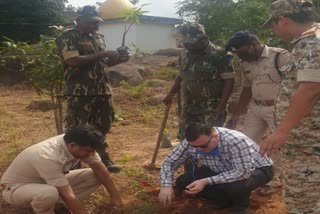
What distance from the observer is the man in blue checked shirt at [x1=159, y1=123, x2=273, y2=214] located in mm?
3566

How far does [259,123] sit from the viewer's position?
438cm

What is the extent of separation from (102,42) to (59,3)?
12.4m

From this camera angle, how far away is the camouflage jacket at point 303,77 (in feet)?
8.13

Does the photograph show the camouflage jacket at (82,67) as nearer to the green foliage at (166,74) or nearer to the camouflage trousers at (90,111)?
the camouflage trousers at (90,111)

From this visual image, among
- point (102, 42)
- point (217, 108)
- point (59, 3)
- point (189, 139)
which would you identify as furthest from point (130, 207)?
point (59, 3)

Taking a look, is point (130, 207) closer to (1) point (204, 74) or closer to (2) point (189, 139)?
(2) point (189, 139)

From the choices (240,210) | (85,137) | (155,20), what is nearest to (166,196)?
(240,210)

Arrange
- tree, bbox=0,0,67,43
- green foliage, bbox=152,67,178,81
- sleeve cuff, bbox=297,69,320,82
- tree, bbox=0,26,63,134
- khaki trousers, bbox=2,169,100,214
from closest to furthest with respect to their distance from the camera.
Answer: sleeve cuff, bbox=297,69,320,82, khaki trousers, bbox=2,169,100,214, tree, bbox=0,26,63,134, green foliage, bbox=152,67,178,81, tree, bbox=0,0,67,43

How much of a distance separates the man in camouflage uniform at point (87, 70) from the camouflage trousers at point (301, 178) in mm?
2104

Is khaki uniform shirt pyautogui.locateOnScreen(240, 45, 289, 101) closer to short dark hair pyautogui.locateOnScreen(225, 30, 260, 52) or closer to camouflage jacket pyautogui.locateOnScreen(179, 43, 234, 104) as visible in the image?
short dark hair pyautogui.locateOnScreen(225, 30, 260, 52)

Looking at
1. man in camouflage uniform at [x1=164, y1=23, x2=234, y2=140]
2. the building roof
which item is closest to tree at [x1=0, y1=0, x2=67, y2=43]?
the building roof

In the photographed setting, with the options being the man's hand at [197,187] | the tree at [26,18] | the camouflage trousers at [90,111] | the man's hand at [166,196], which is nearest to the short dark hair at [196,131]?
the man's hand at [197,187]

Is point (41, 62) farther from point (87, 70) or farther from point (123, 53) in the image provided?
point (123, 53)

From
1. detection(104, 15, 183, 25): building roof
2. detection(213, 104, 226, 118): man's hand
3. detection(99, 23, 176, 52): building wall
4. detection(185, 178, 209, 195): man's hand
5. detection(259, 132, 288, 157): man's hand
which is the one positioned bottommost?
detection(99, 23, 176, 52): building wall
